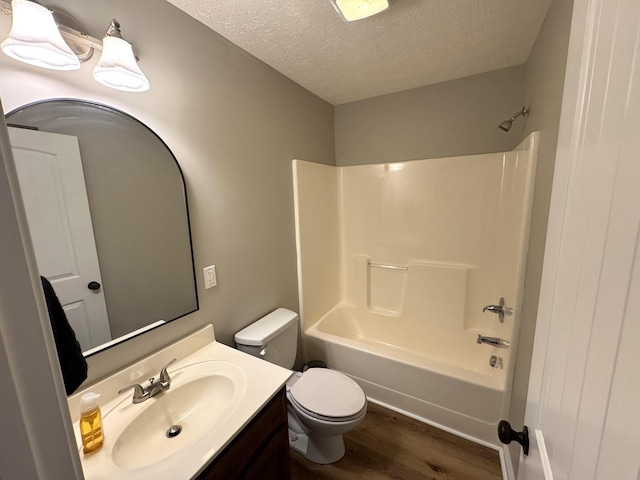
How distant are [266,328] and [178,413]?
614mm

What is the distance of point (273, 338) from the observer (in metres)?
1.61

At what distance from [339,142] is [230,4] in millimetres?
1501

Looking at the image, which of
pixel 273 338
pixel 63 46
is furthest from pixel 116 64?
→ pixel 273 338

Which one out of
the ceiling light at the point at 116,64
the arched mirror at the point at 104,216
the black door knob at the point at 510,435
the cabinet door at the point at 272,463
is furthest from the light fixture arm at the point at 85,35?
the black door knob at the point at 510,435

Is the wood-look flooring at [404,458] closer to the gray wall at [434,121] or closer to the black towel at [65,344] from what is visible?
the black towel at [65,344]

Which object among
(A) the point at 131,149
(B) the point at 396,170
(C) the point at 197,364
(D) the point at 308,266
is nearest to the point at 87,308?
(C) the point at 197,364

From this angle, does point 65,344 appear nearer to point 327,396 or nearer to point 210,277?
point 210,277

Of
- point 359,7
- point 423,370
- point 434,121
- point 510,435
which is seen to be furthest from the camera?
point 434,121

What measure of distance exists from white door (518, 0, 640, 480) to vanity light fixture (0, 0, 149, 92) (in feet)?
4.30

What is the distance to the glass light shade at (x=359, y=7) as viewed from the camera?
115 cm

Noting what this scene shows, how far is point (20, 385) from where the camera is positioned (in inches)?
11.7

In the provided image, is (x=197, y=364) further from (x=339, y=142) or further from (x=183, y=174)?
(x=339, y=142)

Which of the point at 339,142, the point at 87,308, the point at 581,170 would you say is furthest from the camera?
the point at 339,142

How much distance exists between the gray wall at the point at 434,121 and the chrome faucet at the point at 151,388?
219cm
